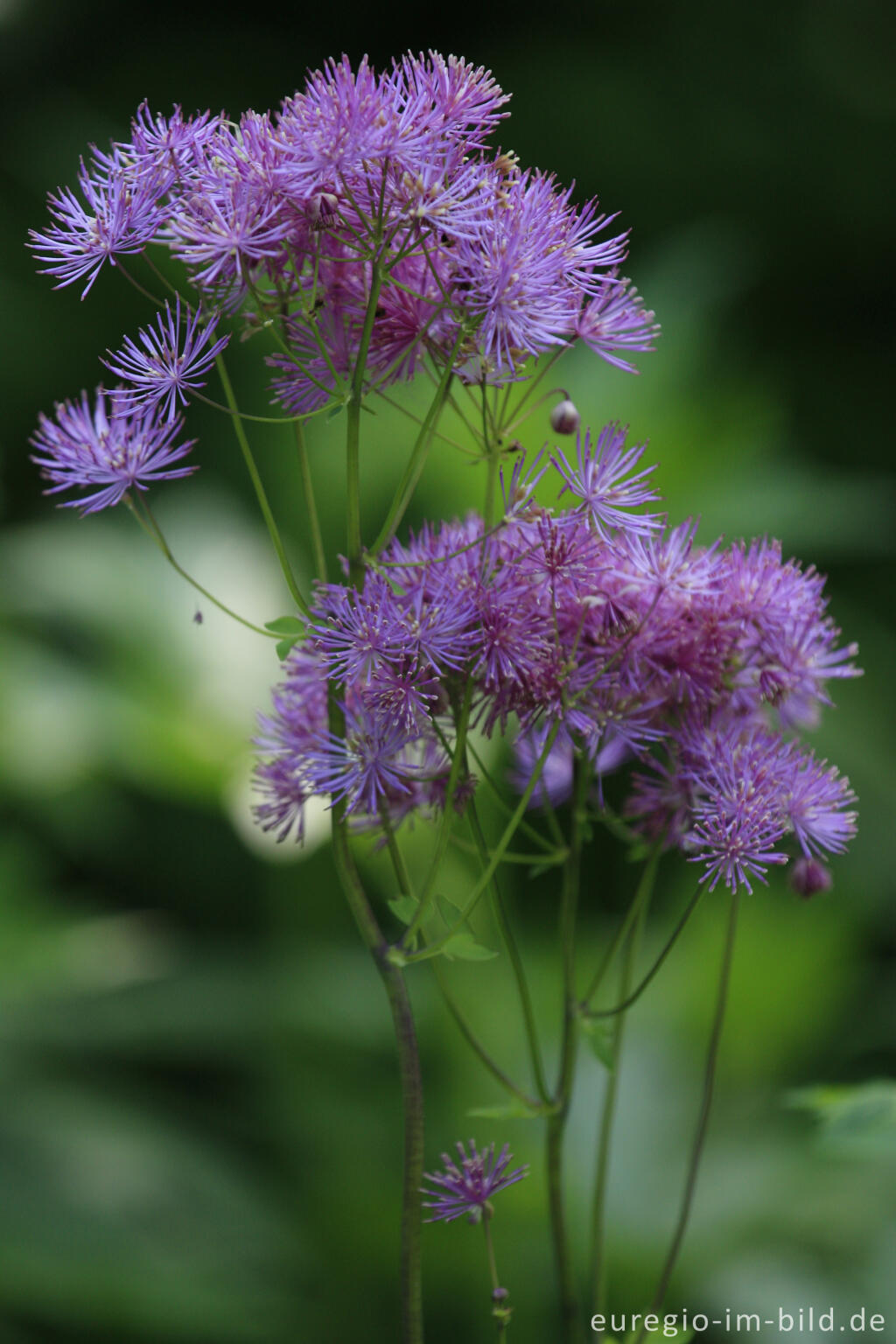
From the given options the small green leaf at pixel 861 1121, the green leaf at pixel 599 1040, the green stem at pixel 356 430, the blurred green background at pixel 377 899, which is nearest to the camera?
the green stem at pixel 356 430

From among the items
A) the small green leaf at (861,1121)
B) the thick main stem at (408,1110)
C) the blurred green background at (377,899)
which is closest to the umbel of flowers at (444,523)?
the thick main stem at (408,1110)

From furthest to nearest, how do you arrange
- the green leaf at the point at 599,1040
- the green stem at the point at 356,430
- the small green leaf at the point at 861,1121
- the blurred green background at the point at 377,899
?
the blurred green background at the point at 377,899 → the small green leaf at the point at 861,1121 → the green leaf at the point at 599,1040 → the green stem at the point at 356,430

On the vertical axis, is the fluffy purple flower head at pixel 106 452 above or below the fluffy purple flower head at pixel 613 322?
below

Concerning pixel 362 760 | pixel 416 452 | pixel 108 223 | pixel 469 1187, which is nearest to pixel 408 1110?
pixel 469 1187

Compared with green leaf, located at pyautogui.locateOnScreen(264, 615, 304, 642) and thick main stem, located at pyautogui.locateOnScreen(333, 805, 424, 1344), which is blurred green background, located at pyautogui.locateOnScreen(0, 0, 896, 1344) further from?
green leaf, located at pyautogui.locateOnScreen(264, 615, 304, 642)

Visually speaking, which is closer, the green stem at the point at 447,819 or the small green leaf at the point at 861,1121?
the green stem at the point at 447,819

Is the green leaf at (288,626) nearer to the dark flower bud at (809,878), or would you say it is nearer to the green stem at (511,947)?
the green stem at (511,947)

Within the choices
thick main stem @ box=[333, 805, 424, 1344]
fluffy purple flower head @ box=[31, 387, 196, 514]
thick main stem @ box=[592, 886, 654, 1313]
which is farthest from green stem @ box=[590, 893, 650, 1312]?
fluffy purple flower head @ box=[31, 387, 196, 514]
